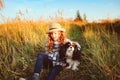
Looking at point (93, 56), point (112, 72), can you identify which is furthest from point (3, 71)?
point (112, 72)

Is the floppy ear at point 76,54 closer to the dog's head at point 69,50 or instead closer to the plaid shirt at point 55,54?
the dog's head at point 69,50

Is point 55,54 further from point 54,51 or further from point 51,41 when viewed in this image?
point 51,41

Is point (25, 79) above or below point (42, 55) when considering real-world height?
below

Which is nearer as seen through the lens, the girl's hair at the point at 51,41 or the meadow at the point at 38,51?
the meadow at the point at 38,51

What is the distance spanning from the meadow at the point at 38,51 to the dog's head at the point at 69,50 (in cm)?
17

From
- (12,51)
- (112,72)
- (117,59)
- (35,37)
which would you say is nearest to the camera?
(112,72)

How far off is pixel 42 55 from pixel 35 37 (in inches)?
54.1

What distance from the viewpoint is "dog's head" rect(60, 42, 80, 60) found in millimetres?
4738

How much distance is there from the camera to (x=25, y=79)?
4863 mm

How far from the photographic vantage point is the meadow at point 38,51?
4.65 m

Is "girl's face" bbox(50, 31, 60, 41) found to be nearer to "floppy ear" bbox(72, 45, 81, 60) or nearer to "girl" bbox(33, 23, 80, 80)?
"girl" bbox(33, 23, 80, 80)

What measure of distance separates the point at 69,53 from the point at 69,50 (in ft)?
0.20

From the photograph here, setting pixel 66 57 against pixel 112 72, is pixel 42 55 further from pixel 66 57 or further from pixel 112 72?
pixel 112 72

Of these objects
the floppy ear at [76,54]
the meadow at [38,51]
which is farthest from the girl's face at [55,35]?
the meadow at [38,51]
